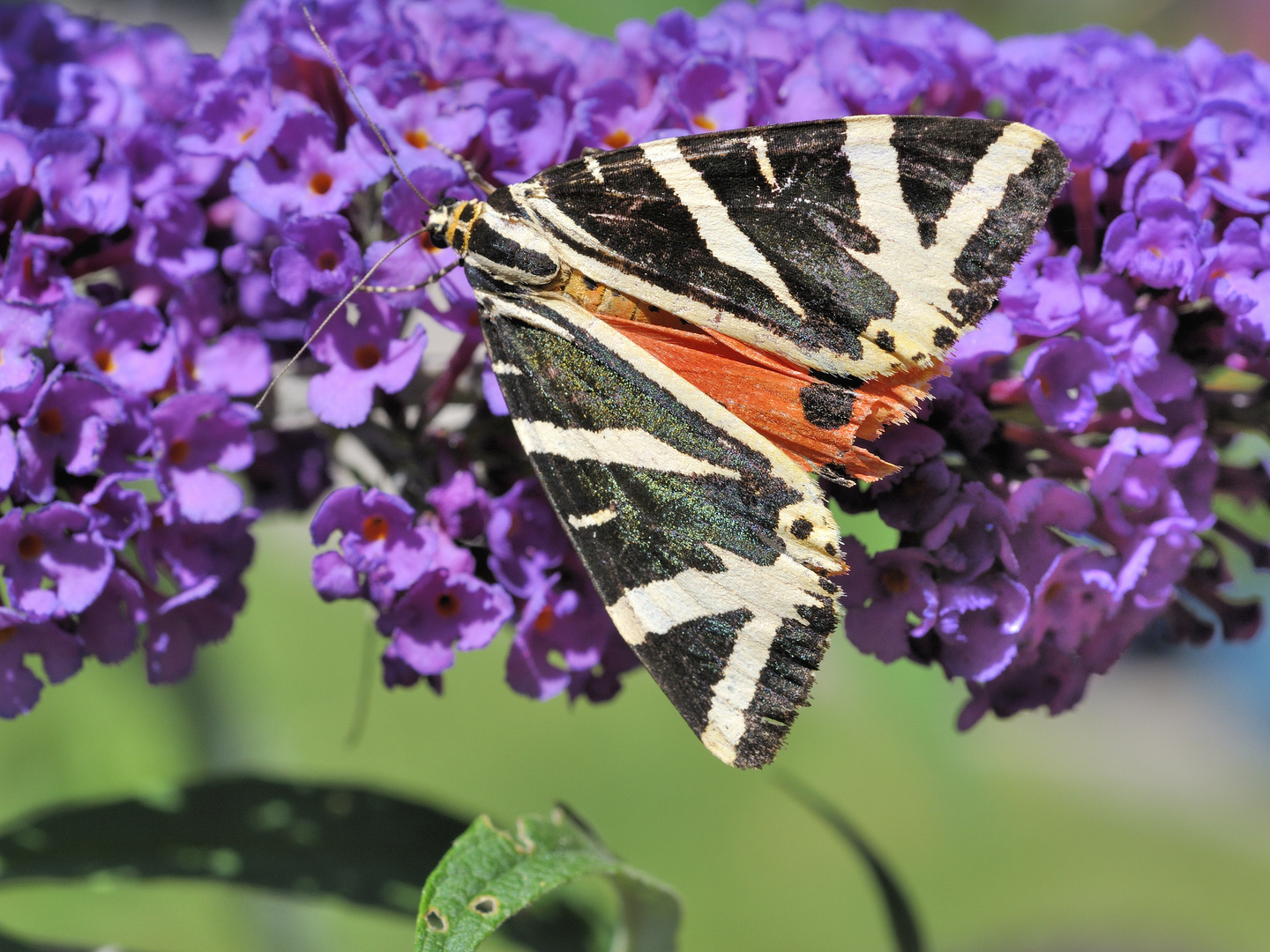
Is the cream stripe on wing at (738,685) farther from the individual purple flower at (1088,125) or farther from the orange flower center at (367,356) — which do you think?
the individual purple flower at (1088,125)

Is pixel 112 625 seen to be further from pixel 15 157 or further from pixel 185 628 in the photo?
pixel 15 157

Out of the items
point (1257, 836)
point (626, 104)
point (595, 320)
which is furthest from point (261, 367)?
point (1257, 836)

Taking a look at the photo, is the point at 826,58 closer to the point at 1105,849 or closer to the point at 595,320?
the point at 595,320

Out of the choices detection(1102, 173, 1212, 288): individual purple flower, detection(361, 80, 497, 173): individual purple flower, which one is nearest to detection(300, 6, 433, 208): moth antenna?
detection(361, 80, 497, 173): individual purple flower

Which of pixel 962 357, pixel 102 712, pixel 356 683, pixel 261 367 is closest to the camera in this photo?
pixel 962 357

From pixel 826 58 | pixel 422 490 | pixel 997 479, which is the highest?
pixel 826 58

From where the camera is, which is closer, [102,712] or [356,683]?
[102,712]

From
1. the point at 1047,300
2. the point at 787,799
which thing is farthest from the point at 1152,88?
the point at 787,799
